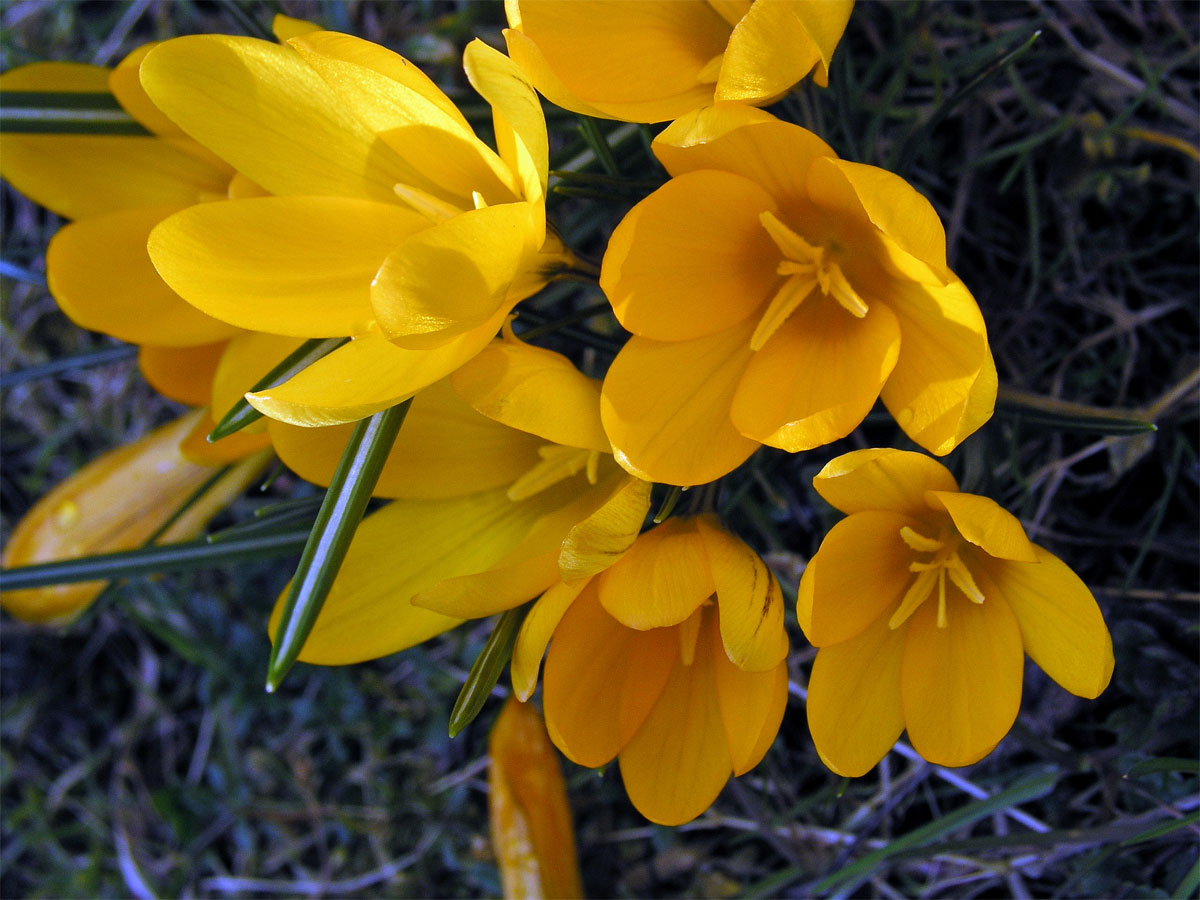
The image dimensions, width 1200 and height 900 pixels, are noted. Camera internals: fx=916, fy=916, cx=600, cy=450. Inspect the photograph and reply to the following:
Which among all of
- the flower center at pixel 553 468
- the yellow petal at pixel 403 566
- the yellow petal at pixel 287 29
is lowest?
the yellow petal at pixel 403 566

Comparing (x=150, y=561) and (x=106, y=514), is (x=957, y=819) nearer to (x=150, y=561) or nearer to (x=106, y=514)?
(x=150, y=561)

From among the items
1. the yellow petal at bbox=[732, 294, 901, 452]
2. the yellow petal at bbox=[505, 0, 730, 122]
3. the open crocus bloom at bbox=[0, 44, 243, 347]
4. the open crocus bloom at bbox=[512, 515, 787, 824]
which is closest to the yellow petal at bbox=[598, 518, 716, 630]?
the open crocus bloom at bbox=[512, 515, 787, 824]

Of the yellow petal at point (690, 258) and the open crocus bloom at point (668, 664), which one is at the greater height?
the yellow petal at point (690, 258)

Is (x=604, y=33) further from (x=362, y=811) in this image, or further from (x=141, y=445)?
(x=362, y=811)

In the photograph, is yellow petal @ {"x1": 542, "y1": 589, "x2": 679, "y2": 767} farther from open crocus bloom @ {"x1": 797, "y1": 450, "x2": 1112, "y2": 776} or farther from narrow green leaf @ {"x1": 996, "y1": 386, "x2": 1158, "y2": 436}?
narrow green leaf @ {"x1": 996, "y1": 386, "x2": 1158, "y2": 436}

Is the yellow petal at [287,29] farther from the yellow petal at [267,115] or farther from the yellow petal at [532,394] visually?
the yellow petal at [532,394]

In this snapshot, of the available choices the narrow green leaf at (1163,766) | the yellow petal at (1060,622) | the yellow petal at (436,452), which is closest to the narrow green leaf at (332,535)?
the yellow petal at (436,452)
